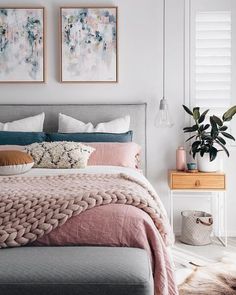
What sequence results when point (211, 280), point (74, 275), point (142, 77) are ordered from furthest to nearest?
point (142, 77) < point (211, 280) < point (74, 275)

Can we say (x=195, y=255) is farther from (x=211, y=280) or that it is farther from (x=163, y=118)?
(x=163, y=118)

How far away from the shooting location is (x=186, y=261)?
3.28m

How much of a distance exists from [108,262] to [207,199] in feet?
8.57

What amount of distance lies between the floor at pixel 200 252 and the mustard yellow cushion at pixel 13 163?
1296mm

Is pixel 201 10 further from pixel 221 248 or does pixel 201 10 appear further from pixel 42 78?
pixel 221 248

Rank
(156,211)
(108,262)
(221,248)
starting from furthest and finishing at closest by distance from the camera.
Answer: (221,248) < (156,211) < (108,262)

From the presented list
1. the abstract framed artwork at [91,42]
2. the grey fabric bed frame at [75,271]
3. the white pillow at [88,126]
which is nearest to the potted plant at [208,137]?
the white pillow at [88,126]

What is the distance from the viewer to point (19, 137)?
3.68 m

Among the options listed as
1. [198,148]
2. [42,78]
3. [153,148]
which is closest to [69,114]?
[42,78]

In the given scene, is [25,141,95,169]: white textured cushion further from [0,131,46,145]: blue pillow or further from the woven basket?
the woven basket

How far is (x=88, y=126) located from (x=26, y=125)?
54 cm

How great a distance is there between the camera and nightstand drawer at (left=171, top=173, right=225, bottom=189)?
372 centimetres

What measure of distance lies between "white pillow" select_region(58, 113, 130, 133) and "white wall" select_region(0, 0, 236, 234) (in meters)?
0.27

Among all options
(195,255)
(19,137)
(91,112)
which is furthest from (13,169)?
(195,255)
